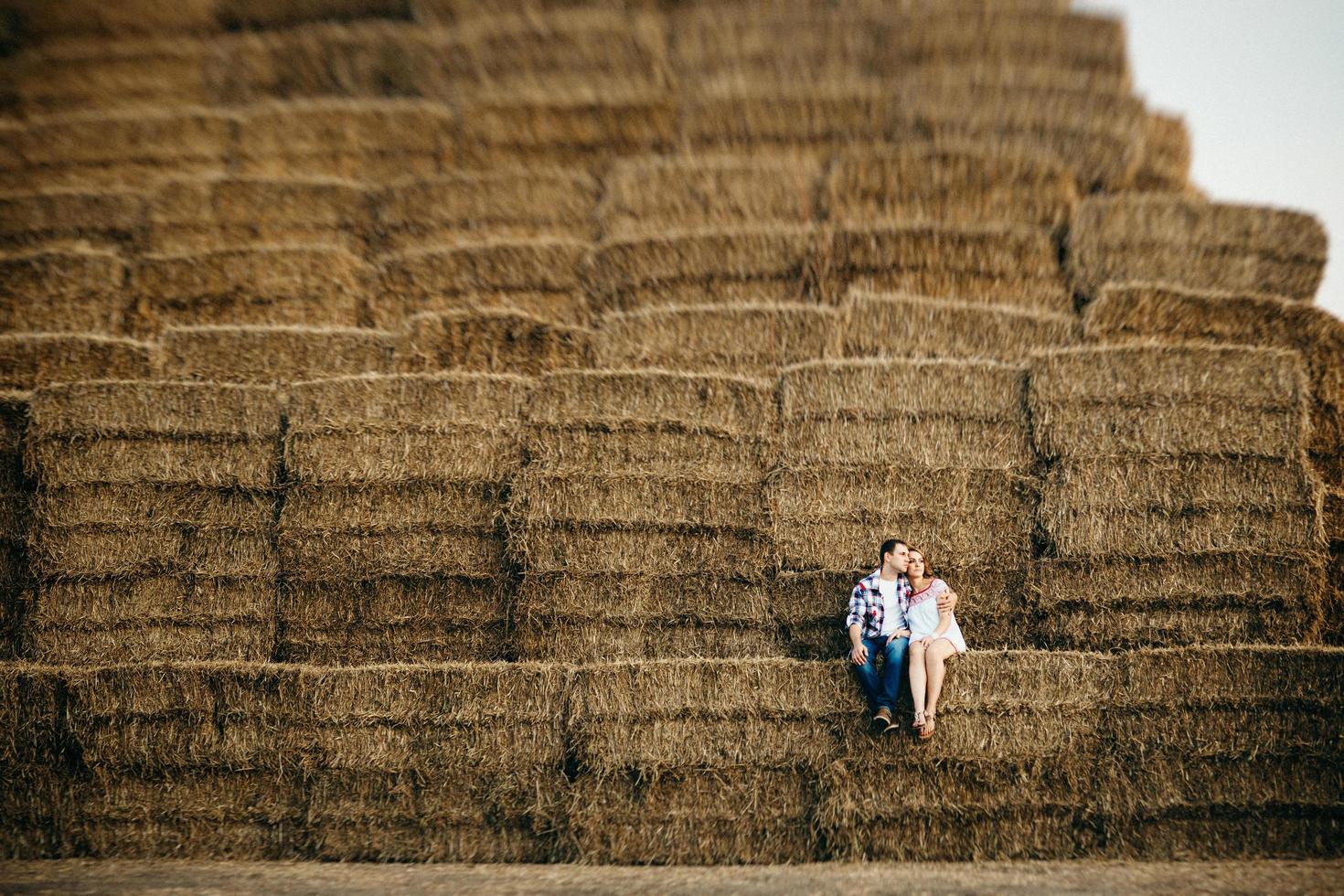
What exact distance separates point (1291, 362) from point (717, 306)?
3325 mm

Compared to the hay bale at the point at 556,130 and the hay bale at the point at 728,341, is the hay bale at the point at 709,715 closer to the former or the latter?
the hay bale at the point at 728,341

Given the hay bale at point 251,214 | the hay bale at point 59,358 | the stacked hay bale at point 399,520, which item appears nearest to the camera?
the stacked hay bale at point 399,520

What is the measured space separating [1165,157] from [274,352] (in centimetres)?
764

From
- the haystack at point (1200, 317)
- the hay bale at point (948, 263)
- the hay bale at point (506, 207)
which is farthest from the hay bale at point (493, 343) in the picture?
the haystack at point (1200, 317)

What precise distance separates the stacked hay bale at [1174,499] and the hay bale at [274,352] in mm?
4175

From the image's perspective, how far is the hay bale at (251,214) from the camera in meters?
8.72

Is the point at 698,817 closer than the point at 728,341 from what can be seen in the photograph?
Yes

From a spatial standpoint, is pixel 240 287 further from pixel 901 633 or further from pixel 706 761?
pixel 901 633

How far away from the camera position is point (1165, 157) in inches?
377

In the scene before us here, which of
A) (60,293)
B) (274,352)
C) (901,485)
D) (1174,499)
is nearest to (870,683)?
(901,485)

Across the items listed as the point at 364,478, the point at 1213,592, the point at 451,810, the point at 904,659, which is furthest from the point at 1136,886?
the point at 364,478

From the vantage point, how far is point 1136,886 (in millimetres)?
4359

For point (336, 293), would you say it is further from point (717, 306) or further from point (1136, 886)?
point (1136, 886)

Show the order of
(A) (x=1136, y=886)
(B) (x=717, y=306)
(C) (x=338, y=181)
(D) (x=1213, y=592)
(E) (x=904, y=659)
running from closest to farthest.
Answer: (A) (x=1136, y=886) < (E) (x=904, y=659) < (D) (x=1213, y=592) < (B) (x=717, y=306) < (C) (x=338, y=181)
